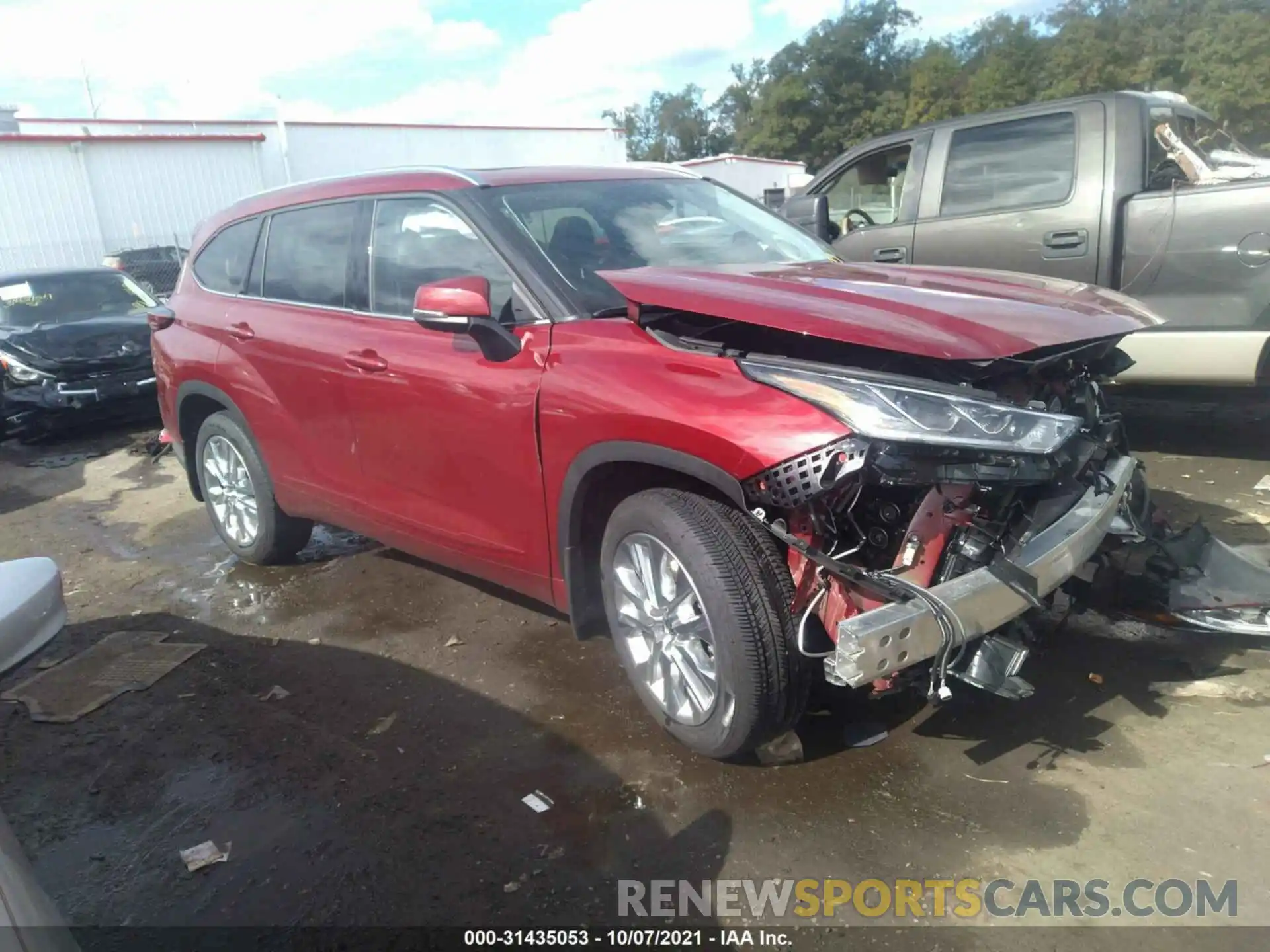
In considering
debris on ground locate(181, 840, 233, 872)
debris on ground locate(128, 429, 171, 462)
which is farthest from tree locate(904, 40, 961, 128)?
debris on ground locate(181, 840, 233, 872)

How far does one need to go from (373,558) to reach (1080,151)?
185 inches

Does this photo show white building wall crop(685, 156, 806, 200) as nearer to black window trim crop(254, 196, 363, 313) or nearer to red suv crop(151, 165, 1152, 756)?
black window trim crop(254, 196, 363, 313)

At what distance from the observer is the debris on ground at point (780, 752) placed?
10.3 feet

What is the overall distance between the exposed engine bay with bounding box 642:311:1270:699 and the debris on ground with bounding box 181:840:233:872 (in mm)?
1838

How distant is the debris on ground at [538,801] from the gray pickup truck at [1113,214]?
3.53 meters

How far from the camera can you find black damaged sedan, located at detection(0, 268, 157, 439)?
916 centimetres

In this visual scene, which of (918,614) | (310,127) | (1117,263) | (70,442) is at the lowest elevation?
(70,442)

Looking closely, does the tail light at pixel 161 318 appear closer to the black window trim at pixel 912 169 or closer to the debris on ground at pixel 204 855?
the debris on ground at pixel 204 855

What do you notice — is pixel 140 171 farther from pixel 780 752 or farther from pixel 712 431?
pixel 780 752

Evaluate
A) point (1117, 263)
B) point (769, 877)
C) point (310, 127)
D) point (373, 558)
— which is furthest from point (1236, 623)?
point (310, 127)

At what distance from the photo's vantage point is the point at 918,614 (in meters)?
2.53

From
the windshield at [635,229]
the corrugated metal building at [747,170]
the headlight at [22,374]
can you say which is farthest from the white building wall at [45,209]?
the windshield at [635,229]

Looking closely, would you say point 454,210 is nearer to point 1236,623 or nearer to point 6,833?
point 6,833

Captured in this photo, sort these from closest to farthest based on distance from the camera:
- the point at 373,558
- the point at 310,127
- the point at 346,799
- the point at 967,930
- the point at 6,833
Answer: the point at 6,833
the point at 967,930
the point at 346,799
the point at 373,558
the point at 310,127
